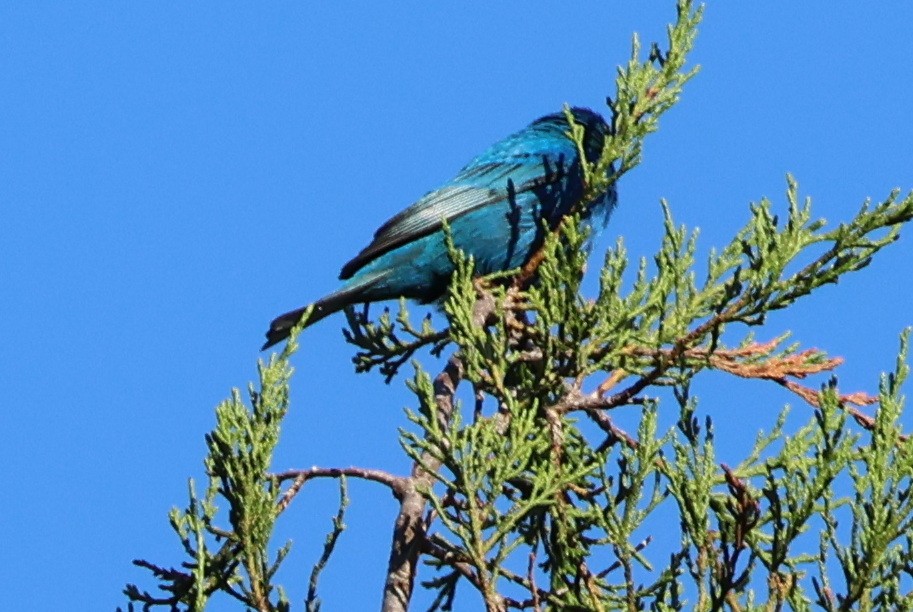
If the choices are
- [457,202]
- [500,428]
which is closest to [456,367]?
[500,428]

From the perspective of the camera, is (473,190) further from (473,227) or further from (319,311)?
(319,311)

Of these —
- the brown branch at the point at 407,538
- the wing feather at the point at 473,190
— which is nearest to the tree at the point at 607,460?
the brown branch at the point at 407,538

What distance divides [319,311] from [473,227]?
99 cm

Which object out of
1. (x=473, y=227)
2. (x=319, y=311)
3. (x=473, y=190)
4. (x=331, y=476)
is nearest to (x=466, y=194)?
(x=473, y=190)

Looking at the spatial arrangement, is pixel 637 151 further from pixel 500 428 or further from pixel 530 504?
pixel 530 504

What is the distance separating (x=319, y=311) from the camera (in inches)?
280

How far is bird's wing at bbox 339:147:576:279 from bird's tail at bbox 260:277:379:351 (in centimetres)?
17

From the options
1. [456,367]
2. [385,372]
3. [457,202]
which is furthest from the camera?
[457,202]

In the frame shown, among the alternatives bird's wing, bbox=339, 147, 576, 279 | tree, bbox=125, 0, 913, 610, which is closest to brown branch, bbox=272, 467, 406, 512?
tree, bbox=125, 0, 913, 610

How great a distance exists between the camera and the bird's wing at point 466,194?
7.53 m

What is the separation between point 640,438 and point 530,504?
1.42 ft

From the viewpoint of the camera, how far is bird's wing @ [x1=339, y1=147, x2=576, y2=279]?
753 cm

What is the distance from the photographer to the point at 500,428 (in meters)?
4.88

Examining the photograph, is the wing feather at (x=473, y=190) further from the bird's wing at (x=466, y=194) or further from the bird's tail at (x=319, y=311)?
the bird's tail at (x=319, y=311)
